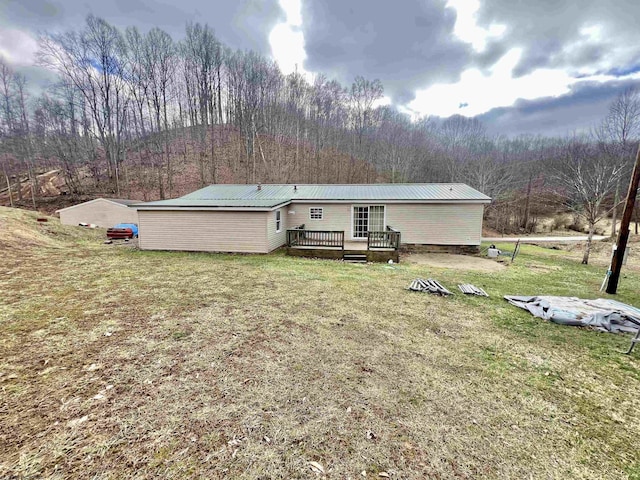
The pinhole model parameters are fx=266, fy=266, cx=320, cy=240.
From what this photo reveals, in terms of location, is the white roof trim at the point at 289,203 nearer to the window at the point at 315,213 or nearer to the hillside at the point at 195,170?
the window at the point at 315,213

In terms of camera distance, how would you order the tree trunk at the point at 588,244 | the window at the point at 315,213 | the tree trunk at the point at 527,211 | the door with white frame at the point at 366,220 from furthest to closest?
the tree trunk at the point at 527,211 < the window at the point at 315,213 < the door with white frame at the point at 366,220 < the tree trunk at the point at 588,244

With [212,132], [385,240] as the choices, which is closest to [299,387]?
[385,240]

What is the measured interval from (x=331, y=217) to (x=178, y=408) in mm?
12253

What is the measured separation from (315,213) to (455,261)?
24.1ft

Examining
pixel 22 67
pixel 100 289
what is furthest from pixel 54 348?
pixel 22 67

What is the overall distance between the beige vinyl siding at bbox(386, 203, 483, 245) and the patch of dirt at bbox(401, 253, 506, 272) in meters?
0.96

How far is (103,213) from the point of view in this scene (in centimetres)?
1981

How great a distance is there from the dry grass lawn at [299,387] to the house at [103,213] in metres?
15.1

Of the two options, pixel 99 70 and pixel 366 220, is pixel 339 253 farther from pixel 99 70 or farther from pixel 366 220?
pixel 99 70

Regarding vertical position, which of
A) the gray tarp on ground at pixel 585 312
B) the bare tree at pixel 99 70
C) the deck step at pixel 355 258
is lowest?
the gray tarp on ground at pixel 585 312

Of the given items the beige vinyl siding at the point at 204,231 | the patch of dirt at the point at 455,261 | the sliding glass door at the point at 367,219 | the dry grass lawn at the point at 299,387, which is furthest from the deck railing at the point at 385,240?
the dry grass lawn at the point at 299,387

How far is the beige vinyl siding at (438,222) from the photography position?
44.6 feet

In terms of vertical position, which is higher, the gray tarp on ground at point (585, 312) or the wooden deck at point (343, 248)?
the wooden deck at point (343, 248)

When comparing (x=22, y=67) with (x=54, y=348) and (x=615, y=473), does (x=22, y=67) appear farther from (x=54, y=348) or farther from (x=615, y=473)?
(x=615, y=473)
